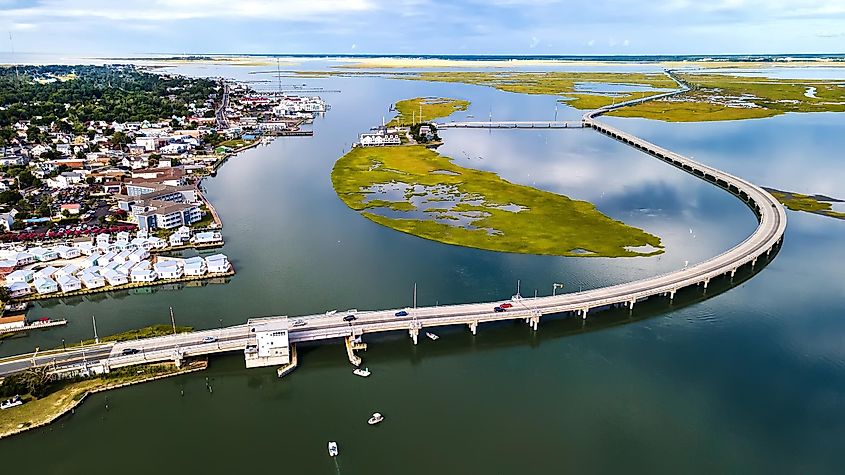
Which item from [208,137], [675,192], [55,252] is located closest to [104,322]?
[55,252]

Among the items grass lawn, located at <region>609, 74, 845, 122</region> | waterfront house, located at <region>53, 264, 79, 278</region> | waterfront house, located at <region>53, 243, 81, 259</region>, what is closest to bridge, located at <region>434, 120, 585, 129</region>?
grass lawn, located at <region>609, 74, 845, 122</region>

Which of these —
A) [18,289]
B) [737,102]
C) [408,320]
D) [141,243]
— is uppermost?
[737,102]

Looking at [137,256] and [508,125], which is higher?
[508,125]

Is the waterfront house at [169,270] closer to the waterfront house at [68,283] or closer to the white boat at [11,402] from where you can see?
the waterfront house at [68,283]

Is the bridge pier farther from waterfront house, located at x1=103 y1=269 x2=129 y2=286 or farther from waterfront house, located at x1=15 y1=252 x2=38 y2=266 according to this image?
waterfront house, located at x1=15 y1=252 x2=38 y2=266

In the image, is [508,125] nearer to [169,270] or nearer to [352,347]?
[169,270]

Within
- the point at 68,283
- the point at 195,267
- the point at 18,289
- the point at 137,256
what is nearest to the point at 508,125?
the point at 195,267

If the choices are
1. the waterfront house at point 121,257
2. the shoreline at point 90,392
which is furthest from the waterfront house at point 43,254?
the shoreline at point 90,392
